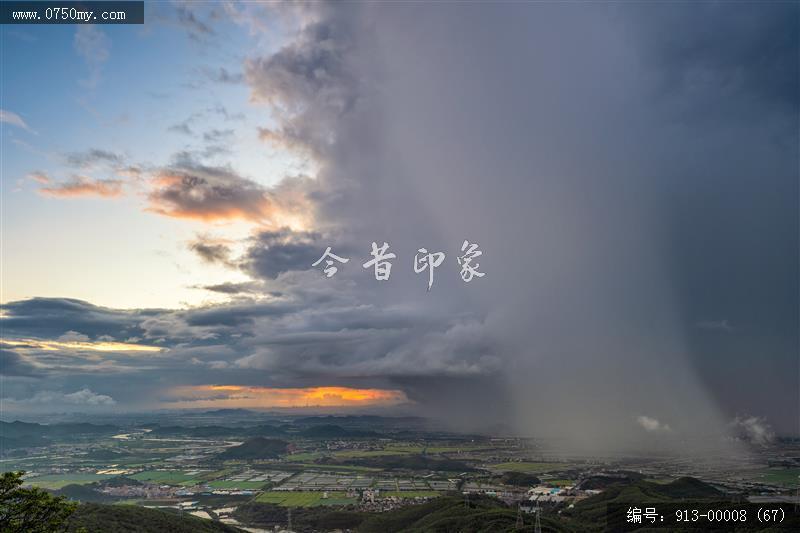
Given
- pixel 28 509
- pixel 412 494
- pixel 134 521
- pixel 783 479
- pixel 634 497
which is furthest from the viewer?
pixel 783 479

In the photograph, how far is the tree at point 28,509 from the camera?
31484 mm

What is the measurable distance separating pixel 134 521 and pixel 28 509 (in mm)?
73301

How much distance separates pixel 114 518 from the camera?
303 feet

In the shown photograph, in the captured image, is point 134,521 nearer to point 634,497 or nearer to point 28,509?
point 28,509

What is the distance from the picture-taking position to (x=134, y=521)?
3691 inches

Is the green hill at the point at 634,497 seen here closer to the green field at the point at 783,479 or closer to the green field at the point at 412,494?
the green field at the point at 783,479

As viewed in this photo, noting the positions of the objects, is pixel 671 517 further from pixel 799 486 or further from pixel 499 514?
pixel 799 486

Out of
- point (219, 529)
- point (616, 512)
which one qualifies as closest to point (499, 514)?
point (616, 512)

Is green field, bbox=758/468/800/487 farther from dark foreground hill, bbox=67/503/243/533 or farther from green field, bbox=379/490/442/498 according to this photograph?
dark foreground hill, bbox=67/503/243/533

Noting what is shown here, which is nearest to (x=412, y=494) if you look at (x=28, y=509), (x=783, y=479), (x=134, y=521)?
(x=134, y=521)

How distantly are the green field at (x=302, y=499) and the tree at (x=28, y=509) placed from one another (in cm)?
13762

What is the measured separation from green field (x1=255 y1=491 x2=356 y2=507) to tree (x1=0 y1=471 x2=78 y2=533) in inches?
5418

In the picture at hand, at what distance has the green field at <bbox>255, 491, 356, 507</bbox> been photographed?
162 metres

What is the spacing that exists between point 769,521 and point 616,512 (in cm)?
3631
